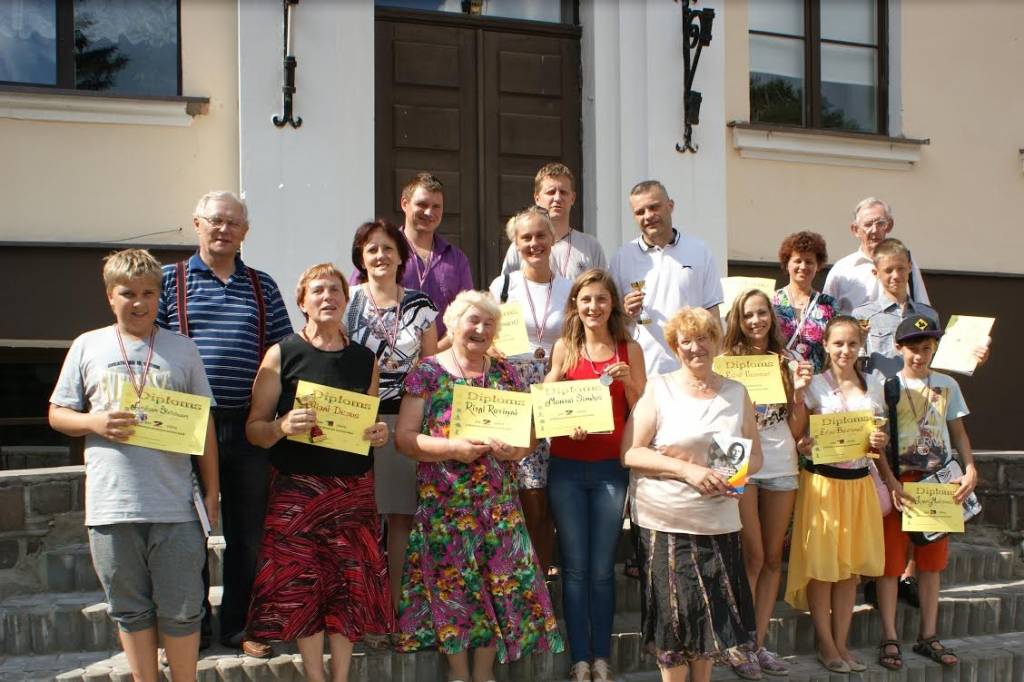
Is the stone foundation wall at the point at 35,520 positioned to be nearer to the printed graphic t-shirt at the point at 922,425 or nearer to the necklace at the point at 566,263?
the necklace at the point at 566,263

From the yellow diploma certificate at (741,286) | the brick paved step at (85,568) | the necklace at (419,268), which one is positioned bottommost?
the brick paved step at (85,568)

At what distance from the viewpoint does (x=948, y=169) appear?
7.79 metres

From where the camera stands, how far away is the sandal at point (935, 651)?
183 inches

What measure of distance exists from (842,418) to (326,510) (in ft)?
7.83

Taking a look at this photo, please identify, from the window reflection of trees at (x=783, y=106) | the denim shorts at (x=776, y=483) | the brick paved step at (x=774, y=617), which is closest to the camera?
the brick paved step at (x=774, y=617)

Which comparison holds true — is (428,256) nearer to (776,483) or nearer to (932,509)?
(776,483)

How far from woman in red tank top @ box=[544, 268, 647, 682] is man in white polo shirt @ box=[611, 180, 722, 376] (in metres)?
0.58

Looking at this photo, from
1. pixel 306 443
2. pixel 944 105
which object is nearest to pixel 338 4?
pixel 306 443

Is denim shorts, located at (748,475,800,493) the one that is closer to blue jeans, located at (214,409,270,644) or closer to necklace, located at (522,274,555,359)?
necklace, located at (522,274,555,359)

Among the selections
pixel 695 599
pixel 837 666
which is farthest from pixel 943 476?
pixel 695 599

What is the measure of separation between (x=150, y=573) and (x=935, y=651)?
3728 millimetres

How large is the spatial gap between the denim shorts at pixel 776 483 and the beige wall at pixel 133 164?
3.87m

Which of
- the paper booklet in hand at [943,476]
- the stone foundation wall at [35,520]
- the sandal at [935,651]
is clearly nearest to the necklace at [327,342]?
the stone foundation wall at [35,520]

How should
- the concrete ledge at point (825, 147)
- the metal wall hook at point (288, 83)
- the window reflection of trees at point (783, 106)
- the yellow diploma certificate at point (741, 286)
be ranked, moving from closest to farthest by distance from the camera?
the yellow diploma certificate at point (741, 286) → the metal wall hook at point (288, 83) → the concrete ledge at point (825, 147) → the window reflection of trees at point (783, 106)
